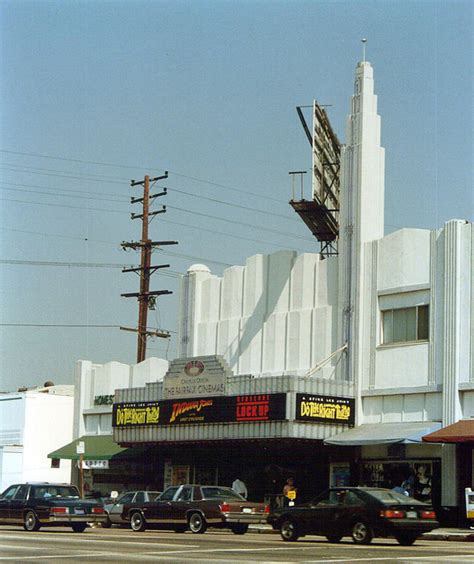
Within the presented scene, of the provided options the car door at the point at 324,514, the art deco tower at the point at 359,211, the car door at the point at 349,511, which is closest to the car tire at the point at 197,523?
the car door at the point at 324,514

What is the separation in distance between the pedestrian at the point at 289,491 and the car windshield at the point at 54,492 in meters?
8.28

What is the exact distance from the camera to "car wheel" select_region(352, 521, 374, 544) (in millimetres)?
25797

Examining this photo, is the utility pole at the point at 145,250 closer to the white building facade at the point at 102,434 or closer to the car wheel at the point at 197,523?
the white building facade at the point at 102,434

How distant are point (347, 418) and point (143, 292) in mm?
18757

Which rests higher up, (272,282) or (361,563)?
(272,282)

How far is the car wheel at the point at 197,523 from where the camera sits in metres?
31.7

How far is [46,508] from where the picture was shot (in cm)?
3222

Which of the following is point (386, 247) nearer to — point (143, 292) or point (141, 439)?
point (141, 439)

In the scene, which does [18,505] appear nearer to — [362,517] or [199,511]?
[199,511]

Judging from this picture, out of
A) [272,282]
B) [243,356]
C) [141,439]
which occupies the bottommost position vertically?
[141,439]

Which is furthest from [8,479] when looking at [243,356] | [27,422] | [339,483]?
[339,483]

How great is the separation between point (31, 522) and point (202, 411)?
10383 mm

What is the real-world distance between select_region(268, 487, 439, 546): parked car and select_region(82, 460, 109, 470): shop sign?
21.1 meters

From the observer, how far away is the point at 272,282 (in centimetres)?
4397
